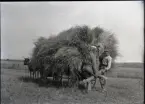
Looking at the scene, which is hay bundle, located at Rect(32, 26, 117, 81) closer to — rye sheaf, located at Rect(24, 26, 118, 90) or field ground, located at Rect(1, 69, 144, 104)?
rye sheaf, located at Rect(24, 26, 118, 90)

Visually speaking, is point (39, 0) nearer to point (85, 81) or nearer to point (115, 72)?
point (85, 81)

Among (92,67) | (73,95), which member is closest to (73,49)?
(92,67)

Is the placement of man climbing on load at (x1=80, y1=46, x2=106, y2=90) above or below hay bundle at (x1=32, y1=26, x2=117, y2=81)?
below

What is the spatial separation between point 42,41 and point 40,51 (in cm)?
23

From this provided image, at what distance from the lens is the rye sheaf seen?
3.67m

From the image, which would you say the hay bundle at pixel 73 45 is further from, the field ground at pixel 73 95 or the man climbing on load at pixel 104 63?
the field ground at pixel 73 95

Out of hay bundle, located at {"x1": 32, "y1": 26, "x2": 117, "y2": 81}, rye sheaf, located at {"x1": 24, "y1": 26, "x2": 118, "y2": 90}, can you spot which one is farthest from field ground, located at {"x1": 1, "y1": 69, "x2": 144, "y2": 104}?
hay bundle, located at {"x1": 32, "y1": 26, "x2": 117, "y2": 81}

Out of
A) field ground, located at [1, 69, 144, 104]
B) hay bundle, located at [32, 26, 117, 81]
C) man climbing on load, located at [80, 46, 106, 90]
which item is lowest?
field ground, located at [1, 69, 144, 104]

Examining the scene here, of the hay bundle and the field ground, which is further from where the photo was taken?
the hay bundle

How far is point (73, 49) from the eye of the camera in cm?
378

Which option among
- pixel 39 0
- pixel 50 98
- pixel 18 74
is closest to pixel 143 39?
pixel 39 0

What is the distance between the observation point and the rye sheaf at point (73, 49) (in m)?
3.67

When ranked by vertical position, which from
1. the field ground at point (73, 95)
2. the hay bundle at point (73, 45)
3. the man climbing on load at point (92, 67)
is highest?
the hay bundle at point (73, 45)

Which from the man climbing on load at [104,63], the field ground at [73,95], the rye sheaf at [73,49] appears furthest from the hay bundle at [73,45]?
the field ground at [73,95]
